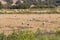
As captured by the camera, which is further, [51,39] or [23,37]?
[51,39]

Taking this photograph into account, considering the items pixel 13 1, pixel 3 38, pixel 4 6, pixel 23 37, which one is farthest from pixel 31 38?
pixel 13 1

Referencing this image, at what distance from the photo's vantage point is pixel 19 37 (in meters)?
8.96

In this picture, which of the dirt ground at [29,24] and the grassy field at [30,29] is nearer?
the grassy field at [30,29]

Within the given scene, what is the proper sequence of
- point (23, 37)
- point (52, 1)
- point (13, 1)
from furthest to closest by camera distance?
point (13, 1) → point (52, 1) → point (23, 37)

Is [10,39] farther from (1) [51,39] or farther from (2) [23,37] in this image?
(1) [51,39]

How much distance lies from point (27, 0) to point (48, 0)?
28.3ft

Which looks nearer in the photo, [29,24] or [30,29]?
[30,29]

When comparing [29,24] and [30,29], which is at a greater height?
[30,29]

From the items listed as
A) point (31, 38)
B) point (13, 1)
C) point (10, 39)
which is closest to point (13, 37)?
point (10, 39)

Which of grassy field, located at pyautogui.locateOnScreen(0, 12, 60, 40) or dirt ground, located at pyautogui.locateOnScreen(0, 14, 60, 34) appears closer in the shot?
grassy field, located at pyautogui.locateOnScreen(0, 12, 60, 40)

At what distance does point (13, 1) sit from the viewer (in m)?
102

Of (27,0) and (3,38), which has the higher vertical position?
(3,38)

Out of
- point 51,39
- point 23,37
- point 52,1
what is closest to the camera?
point 23,37

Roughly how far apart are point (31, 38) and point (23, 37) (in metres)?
0.29
